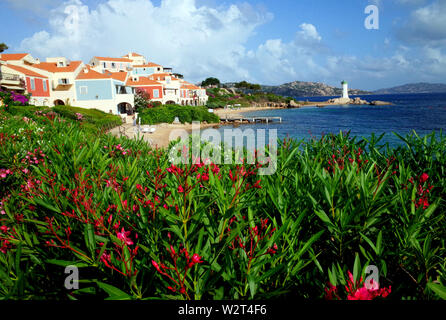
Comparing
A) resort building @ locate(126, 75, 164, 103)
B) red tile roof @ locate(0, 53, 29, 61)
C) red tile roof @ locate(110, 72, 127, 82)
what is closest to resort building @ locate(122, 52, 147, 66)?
resort building @ locate(126, 75, 164, 103)

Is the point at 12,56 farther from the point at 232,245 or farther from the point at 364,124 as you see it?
the point at 364,124

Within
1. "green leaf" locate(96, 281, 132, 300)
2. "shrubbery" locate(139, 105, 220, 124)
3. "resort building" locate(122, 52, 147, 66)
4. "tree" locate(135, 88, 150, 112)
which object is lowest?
"green leaf" locate(96, 281, 132, 300)

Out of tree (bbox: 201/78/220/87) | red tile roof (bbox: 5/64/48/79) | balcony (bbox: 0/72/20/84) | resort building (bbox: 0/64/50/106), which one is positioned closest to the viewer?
balcony (bbox: 0/72/20/84)

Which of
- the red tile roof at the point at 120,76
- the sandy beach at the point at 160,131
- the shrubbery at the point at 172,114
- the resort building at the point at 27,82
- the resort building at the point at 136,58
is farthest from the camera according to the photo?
the resort building at the point at 136,58

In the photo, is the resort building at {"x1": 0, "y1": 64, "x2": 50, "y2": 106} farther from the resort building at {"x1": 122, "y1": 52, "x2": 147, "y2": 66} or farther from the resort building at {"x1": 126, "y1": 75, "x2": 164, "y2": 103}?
the resort building at {"x1": 122, "y1": 52, "x2": 147, "y2": 66}

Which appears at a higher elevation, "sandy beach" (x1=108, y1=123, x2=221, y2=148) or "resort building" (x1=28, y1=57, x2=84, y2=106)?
"resort building" (x1=28, y1=57, x2=84, y2=106)

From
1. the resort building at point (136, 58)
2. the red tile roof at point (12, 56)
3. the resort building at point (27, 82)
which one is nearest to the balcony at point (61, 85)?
the resort building at point (27, 82)

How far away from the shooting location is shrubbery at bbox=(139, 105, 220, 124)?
42750 millimetres

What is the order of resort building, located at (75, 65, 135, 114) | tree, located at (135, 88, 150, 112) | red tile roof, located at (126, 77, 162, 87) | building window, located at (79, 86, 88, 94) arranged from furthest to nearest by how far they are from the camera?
red tile roof, located at (126, 77, 162, 87) < tree, located at (135, 88, 150, 112) < building window, located at (79, 86, 88, 94) < resort building, located at (75, 65, 135, 114)

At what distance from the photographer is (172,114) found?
4531 centimetres

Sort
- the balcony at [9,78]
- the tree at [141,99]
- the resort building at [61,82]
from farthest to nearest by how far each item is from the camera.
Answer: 1. the tree at [141,99]
2. the resort building at [61,82]
3. the balcony at [9,78]

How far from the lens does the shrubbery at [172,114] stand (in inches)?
1683

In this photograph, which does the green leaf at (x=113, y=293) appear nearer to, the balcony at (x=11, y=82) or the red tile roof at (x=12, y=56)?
the balcony at (x=11, y=82)
